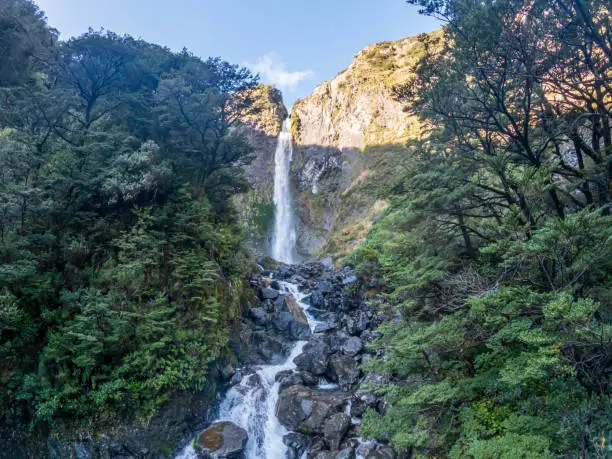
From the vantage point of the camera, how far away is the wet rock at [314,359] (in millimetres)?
12180

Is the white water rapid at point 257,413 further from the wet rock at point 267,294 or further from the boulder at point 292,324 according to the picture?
the wet rock at point 267,294

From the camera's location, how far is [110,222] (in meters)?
11.4

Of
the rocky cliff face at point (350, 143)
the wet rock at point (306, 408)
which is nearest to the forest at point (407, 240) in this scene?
the wet rock at point (306, 408)

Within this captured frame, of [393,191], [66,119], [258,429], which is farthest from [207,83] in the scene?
[258,429]

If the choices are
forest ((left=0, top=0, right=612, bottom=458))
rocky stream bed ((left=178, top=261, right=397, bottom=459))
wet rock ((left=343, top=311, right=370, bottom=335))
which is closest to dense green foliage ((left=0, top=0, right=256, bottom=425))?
forest ((left=0, top=0, right=612, bottom=458))

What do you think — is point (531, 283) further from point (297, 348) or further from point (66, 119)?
point (66, 119)

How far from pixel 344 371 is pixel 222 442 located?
4648mm

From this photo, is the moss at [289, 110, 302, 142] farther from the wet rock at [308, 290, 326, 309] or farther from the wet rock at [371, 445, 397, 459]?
the wet rock at [371, 445, 397, 459]

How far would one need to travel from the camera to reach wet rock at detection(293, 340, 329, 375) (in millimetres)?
12180

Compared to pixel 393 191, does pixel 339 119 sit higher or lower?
higher

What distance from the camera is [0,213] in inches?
332

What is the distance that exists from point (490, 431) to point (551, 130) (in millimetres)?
7271

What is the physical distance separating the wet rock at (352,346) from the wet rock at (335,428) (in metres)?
3.08

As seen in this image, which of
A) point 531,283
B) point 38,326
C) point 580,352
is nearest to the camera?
point 580,352
